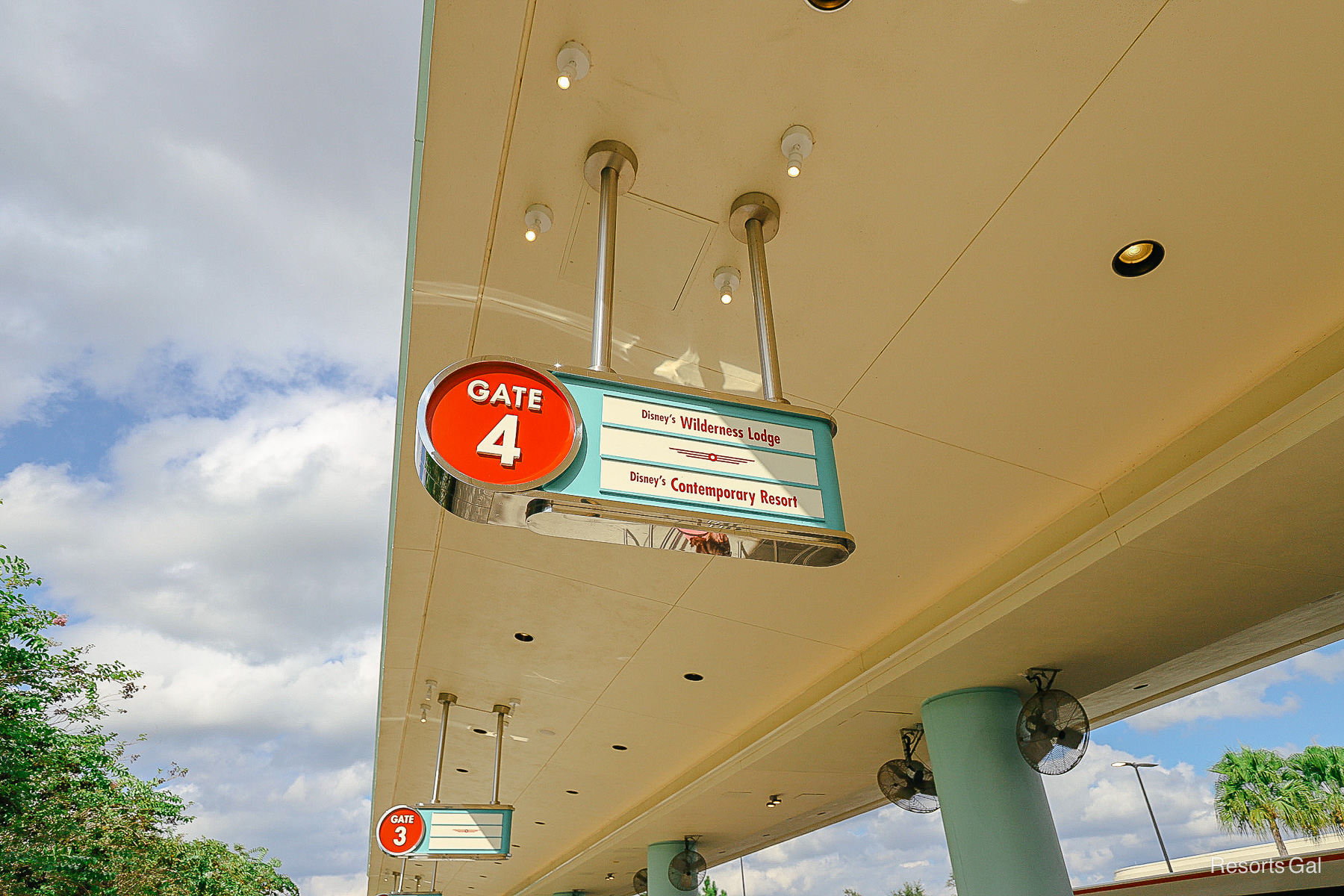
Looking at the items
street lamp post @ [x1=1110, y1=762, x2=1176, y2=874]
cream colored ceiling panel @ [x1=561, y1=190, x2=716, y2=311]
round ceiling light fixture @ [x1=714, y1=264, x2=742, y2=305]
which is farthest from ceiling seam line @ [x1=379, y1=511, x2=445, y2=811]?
street lamp post @ [x1=1110, y1=762, x2=1176, y2=874]

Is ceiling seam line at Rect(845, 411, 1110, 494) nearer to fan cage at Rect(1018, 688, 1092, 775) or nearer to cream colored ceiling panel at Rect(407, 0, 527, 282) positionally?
fan cage at Rect(1018, 688, 1092, 775)

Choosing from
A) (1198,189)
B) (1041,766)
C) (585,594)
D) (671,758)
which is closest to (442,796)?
(671,758)

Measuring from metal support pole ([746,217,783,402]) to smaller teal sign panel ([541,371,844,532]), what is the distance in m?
0.14

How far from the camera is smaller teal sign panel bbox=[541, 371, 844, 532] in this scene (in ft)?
5.27

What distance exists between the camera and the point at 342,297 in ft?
11.8

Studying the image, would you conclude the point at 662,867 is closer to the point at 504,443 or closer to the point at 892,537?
the point at 892,537

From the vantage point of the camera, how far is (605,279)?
76.7 inches

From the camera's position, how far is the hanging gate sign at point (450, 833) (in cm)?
633

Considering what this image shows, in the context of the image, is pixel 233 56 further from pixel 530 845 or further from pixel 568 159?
pixel 530 845

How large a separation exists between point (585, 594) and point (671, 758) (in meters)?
3.50

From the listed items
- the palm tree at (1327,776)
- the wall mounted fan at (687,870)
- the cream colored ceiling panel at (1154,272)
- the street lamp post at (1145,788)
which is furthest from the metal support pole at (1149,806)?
the cream colored ceiling panel at (1154,272)

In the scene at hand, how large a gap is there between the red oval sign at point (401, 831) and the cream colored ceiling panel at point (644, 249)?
5717 millimetres

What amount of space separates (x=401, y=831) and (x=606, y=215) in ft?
21.3

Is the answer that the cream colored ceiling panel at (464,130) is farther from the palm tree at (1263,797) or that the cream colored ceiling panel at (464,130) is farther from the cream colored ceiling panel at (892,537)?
the palm tree at (1263,797)
